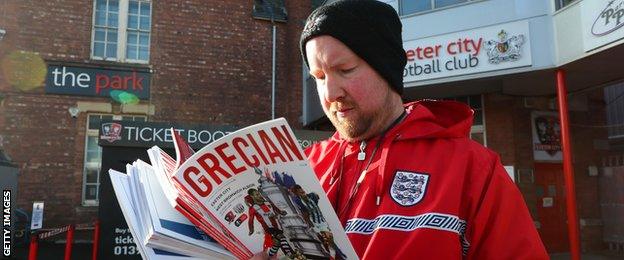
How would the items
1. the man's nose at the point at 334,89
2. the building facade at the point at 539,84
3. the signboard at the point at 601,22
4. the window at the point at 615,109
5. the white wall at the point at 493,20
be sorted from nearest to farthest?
the man's nose at the point at 334,89, the signboard at the point at 601,22, the building facade at the point at 539,84, the white wall at the point at 493,20, the window at the point at 615,109

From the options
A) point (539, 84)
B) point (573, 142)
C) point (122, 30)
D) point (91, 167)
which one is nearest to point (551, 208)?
point (573, 142)

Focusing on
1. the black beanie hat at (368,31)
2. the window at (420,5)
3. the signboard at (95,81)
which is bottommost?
the black beanie hat at (368,31)

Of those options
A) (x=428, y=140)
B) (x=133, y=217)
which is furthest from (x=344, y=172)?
(x=133, y=217)

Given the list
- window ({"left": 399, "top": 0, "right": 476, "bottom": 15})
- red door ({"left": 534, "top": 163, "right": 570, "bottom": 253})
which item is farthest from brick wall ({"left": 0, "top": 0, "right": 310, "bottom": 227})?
red door ({"left": 534, "top": 163, "right": 570, "bottom": 253})

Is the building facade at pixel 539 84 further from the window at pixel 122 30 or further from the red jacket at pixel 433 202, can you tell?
the red jacket at pixel 433 202

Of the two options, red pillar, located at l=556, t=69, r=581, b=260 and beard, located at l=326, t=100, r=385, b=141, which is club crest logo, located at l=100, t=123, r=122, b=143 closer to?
beard, located at l=326, t=100, r=385, b=141

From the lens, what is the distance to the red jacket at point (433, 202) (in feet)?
4.18

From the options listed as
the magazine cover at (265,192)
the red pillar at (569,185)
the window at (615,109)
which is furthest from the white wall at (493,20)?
the magazine cover at (265,192)

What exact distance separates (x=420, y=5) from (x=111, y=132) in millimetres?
7137

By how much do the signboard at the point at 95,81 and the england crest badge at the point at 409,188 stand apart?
11.9 meters

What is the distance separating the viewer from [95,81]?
12.0m

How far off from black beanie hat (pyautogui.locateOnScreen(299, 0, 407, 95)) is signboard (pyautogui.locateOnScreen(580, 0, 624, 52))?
765 cm

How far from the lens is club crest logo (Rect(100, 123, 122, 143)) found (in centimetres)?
729

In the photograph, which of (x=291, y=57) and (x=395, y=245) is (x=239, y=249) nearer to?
(x=395, y=245)
